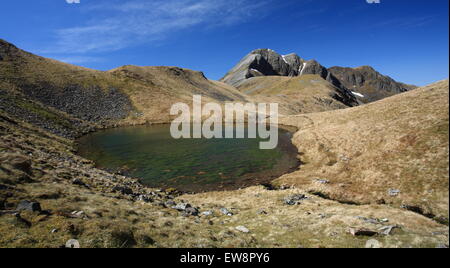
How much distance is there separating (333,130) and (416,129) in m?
21.9

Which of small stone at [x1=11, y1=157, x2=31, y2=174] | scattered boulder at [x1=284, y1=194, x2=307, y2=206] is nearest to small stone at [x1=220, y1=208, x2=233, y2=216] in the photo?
scattered boulder at [x1=284, y1=194, x2=307, y2=206]

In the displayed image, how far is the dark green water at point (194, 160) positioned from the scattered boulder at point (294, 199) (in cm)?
746

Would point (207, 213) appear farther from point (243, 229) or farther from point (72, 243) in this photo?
point (72, 243)

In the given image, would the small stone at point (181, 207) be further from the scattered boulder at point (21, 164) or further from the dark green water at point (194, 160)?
the scattered boulder at point (21, 164)

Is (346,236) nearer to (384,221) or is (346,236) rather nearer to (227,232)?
(384,221)

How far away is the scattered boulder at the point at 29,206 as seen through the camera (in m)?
12.3

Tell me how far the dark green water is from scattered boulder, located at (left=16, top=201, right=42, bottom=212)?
16701 millimetres

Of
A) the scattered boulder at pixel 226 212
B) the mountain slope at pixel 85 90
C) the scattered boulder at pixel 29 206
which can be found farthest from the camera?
the mountain slope at pixel 85 90

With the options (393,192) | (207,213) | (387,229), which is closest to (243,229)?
(207,213)

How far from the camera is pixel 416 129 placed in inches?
942

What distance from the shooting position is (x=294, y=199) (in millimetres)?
22469

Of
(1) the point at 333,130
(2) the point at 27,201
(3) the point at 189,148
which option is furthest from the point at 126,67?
(2) the point at 27,201

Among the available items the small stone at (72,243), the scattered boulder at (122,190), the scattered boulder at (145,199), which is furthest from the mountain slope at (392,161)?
the scattered boulder at (122,190)

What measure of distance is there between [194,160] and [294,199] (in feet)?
71.8
